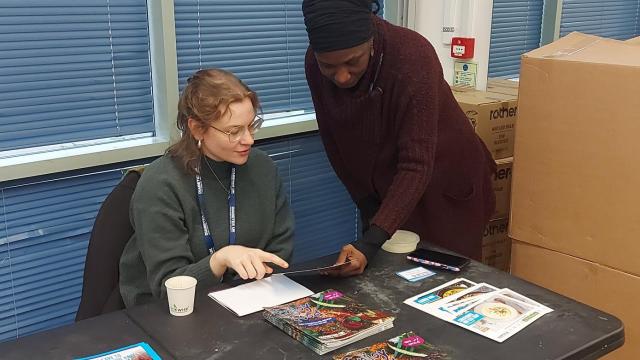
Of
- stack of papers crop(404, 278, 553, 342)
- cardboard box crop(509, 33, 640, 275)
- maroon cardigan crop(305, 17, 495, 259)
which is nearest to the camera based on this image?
stack of papers crop(404, 278, 553, 342)

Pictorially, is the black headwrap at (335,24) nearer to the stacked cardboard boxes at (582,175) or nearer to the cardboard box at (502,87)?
the stacked cardboard boxes at (582,175)

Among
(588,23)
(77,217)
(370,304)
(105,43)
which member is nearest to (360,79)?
(370,304)

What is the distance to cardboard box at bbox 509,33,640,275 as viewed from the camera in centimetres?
174

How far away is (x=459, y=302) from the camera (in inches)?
53.2

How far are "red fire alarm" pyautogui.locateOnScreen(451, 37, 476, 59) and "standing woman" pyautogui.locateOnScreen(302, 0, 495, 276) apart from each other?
66 centimetres

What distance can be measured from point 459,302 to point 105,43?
58.9 inches

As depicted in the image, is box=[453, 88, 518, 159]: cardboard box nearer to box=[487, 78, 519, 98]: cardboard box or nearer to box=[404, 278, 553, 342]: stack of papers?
box=[487, 78, 519, 98]: cardboard box

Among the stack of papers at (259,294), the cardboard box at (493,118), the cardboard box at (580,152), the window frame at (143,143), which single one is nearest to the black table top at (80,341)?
the stack of papers at (259,294)

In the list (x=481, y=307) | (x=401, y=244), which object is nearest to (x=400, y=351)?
(x=481, y=307)

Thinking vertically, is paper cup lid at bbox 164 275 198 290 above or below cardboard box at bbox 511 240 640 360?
above

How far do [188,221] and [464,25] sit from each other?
1577 mm

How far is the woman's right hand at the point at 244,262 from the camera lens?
54.3 inches

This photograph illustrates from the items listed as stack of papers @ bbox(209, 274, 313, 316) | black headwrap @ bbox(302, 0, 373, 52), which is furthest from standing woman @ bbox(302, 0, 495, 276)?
stack of papers @ bbox(209, 274, 313, 316)

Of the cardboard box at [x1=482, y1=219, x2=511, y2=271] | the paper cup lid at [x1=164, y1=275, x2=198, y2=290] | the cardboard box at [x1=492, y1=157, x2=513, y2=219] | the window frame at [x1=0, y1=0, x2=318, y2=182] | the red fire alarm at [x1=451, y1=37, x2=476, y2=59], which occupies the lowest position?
the cardboard box at [x1=482, y1=219, x2=511, y2=271]
